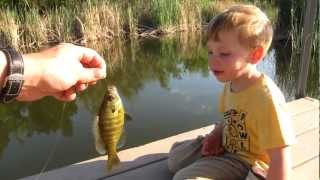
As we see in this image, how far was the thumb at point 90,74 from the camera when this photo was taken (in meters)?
1.62

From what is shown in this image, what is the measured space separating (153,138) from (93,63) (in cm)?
365

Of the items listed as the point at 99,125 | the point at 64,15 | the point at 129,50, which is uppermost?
the point at 99,125

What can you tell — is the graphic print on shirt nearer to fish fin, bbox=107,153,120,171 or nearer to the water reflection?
fish fin, bbox=107,153,120,171

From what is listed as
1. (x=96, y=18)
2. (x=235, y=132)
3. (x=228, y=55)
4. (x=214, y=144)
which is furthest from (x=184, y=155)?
(x=96, y=18)

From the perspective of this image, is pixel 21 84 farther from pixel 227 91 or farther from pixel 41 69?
pixel 227 91

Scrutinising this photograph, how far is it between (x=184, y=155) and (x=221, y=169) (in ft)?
1.09

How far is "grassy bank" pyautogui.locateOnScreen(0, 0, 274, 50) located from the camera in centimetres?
962

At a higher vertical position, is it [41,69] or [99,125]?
[41,69]

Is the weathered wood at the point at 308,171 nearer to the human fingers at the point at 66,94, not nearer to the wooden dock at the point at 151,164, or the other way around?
the wooden dock at the point at 151,164

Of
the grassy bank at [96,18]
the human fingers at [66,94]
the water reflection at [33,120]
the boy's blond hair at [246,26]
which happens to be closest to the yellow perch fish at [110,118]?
the human fingers at [66,94]

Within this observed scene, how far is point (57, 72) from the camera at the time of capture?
1550mm

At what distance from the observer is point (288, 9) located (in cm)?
984

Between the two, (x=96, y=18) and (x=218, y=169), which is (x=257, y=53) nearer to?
(x=218, y=169)

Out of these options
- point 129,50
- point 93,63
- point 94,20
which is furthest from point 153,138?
point 94,20
